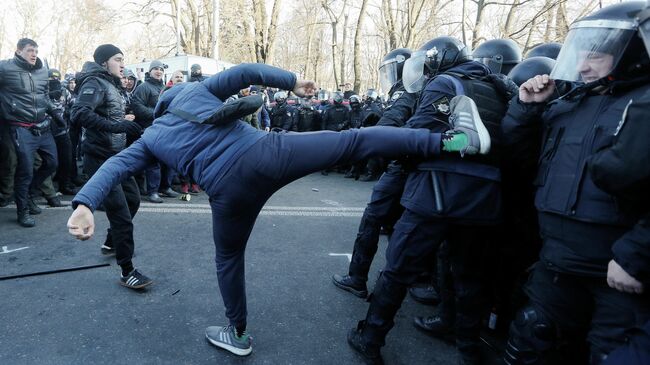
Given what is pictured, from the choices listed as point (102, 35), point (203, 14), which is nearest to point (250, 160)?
point (203, 14)

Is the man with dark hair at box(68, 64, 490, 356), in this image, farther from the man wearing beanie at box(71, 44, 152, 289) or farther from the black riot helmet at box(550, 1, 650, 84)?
the man wearing beanie at box(71, 44, 152, 289)

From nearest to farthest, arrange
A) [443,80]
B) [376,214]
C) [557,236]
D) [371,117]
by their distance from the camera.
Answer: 1. [557,236]
2. [443,80]
3. [376,214]
4. [371,117]

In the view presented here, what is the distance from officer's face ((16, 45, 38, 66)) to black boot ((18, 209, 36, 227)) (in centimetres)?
171

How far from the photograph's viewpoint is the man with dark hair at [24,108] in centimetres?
477

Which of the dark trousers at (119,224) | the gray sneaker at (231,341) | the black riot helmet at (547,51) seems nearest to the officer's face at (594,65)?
the black riot helmet at (547,51)

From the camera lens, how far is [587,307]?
1.72 m

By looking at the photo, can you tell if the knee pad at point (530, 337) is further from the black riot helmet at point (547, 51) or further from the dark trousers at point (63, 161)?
the dark trousers at point (63, 161)

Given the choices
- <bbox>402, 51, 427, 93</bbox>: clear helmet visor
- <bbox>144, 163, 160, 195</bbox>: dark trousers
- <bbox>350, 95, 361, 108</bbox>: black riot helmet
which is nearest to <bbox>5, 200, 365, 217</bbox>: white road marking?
<bbox>144, 163, 160, 195</bbox>: dark trousers

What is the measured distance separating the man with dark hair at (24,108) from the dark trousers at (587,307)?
5118mm

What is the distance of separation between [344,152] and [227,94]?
72cm

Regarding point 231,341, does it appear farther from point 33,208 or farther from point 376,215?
point 33,208

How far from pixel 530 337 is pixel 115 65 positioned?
3.90m

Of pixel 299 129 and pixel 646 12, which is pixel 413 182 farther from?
pixel 299 129

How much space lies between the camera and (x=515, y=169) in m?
2.30
